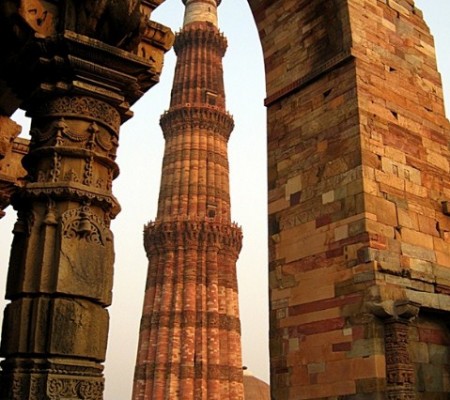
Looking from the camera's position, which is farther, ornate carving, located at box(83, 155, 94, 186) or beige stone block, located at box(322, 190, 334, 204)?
beige stone block, located at box(322, 190, 334, 204)

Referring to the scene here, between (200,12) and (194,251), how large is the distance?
13273mm

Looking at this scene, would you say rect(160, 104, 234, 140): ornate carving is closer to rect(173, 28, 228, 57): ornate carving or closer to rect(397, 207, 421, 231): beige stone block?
rect(173, 28, 228, 57): ornate carving

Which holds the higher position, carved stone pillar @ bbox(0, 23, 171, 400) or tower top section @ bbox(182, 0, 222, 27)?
tower top section @ bbox(182, 0, 222, 27)

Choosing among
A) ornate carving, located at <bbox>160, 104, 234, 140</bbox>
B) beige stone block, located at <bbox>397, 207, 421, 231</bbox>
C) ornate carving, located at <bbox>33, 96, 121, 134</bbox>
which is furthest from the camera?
ornate carving, located at <bbox>160, 104, 234, 140</bbox>

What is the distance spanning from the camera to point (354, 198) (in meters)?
6.68

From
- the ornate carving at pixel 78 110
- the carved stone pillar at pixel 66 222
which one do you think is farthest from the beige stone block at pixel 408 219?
the ornate carving at pixel 78 110

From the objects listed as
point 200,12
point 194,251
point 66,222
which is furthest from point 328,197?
point 200,12

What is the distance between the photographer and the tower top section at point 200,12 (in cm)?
3009

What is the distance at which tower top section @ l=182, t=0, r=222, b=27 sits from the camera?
1185 inches

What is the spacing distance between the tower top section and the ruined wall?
22508 millimetres

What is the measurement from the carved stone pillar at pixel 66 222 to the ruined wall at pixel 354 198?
3642 millimetres

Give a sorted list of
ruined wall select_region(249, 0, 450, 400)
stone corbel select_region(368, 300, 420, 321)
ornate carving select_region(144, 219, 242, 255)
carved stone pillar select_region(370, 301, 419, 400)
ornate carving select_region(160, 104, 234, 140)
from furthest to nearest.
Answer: ornate carving select_region(160, 104, 234, 140) → ornate carving select_region(144, 219, 242, 255) → ruined wall select_region(249, 0, 450, 400) → stone corbel select_region(368, 300, 420, 321) → carved stone pillar select_region(370, 301, 419, 400)

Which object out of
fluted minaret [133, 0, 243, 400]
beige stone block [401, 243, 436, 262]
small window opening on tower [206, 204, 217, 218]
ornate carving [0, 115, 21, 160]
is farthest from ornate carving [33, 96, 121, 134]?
small window opening on tower [206, 204, 217, 218]

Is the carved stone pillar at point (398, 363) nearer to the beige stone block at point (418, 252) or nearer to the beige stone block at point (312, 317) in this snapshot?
the beige stone block at point (312, 317)
